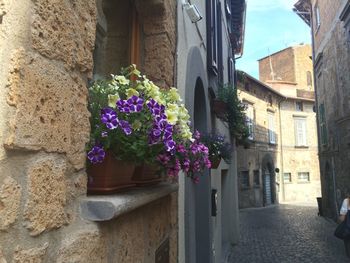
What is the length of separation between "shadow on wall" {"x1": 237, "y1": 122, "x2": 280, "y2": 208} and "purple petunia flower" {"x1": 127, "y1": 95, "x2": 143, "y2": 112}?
715 inches

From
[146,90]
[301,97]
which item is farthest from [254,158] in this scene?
[146,90]

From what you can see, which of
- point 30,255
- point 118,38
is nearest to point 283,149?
point 118,38

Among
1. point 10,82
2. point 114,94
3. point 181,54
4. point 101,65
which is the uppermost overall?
point 181,54

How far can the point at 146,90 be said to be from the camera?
1.89m

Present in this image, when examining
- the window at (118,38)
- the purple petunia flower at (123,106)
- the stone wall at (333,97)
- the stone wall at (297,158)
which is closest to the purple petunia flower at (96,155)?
the purple petunia flower at (123,106)

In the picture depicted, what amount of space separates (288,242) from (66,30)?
10.2 m

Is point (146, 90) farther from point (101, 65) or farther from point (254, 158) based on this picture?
point (254, 158)

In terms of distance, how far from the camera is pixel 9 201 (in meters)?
0.98

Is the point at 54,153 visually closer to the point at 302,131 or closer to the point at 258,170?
the point at 258,170

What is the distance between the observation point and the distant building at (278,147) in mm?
21698

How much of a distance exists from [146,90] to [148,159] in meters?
0.34

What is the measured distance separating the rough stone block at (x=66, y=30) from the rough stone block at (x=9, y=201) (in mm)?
403

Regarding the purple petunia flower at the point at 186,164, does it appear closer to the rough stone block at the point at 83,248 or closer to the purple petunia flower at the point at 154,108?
the purple petunia flower at the point at 154,108

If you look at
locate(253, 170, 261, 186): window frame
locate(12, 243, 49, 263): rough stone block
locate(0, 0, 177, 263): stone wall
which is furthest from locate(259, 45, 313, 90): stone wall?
locate(12, 243, 49, 263): rough stone block
